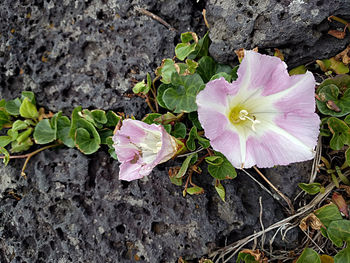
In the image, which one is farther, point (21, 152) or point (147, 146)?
point (21, 152)

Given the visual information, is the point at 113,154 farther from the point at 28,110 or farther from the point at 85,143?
the point at 28,110

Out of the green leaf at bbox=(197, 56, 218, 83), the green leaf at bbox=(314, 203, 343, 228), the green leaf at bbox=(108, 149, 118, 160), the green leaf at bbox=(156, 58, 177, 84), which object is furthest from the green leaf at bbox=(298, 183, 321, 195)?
the green leaf at bbox=(108, 149, 118, 160)

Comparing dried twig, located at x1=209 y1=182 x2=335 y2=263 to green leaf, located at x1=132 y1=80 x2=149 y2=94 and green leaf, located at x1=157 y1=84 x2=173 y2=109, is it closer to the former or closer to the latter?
green leaf, located at x1=157 y1=84 x2=173 y2=109

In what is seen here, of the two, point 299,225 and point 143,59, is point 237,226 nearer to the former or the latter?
point 299,225

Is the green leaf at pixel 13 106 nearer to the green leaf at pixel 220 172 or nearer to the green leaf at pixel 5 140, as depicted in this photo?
the green leaf at pixel 5 140

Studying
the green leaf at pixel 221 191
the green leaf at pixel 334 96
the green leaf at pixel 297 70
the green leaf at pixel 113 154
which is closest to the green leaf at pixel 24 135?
the green leaf at pixel 113 154

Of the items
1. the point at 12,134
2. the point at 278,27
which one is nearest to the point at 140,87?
the point at 278,27

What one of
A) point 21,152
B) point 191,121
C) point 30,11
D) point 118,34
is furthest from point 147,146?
point 30,11

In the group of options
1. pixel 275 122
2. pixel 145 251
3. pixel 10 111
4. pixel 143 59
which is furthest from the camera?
pixel 10 111
